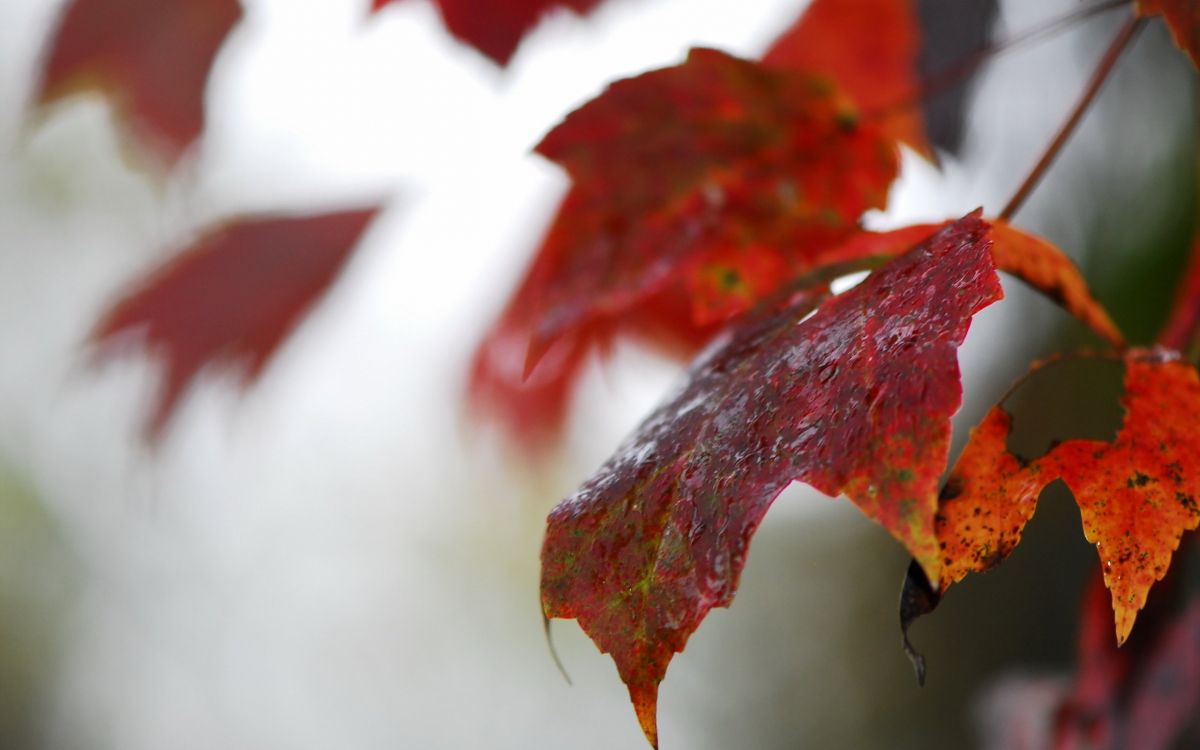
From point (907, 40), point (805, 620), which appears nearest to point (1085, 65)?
point (907, 40)

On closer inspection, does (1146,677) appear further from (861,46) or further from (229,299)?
(229,299)

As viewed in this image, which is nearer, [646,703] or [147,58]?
[646,703]

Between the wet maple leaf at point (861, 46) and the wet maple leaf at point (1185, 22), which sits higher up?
the wet maple leaf at point (1185, 22)

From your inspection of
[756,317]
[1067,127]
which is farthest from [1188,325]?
[756,317]

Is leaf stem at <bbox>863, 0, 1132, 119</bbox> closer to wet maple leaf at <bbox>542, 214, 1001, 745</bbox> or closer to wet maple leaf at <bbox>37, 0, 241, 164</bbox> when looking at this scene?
wet maple leaf at <bbox>542, 214, 1001, 745</bbox>

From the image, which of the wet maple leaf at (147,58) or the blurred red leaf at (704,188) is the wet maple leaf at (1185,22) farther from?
the wet maple leaf at (147,58)

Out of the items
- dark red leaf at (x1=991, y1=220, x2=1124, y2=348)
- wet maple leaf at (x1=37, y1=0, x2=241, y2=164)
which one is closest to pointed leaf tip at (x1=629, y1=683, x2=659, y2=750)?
dark red leaf at (x1=991, y1=220, x2=1124, y2=348)

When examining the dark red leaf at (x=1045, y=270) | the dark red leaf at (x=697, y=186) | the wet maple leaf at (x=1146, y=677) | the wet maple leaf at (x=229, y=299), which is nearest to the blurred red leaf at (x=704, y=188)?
the dark red leaf at (x=697, y=186)
